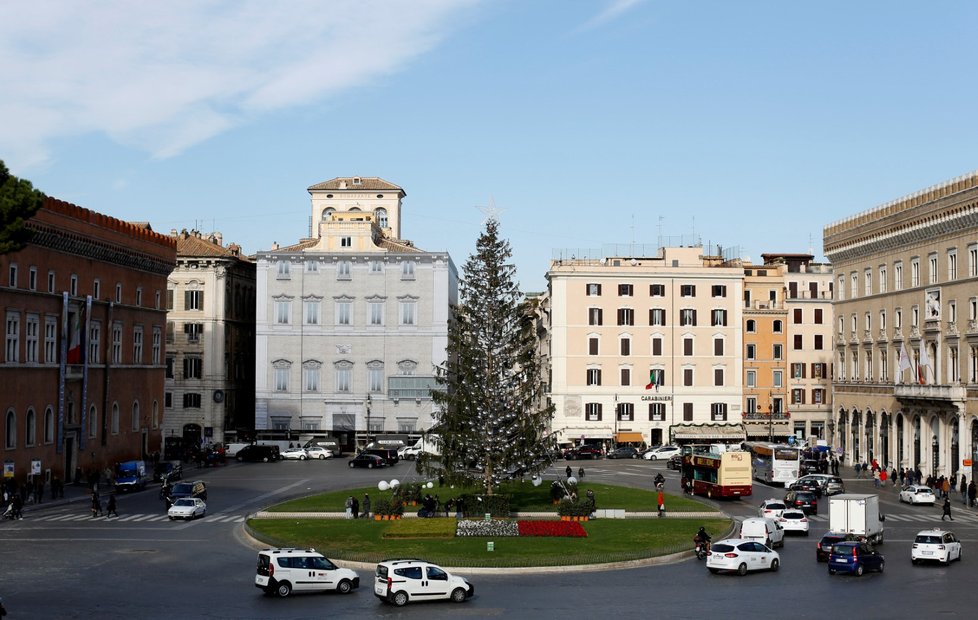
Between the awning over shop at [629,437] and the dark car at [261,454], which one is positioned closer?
the dark car at [261,454]

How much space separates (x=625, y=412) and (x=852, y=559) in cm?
6782

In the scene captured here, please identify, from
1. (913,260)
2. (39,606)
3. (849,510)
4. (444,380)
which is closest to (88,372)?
(444,380)

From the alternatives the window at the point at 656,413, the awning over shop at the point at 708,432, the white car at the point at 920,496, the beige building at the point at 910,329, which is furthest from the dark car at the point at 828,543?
the window at the point at 656,413

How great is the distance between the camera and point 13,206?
4666cm

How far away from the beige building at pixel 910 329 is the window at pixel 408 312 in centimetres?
3821

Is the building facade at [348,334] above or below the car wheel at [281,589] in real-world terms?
above

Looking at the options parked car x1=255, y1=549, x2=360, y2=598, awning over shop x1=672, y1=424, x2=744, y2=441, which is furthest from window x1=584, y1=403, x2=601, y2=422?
parked car x1=255, y1=549, x2=360, y2=598

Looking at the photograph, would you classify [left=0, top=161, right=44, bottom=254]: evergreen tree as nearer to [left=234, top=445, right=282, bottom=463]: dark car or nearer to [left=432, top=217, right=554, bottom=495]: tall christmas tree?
[left=432, top=217, right=554, bottom=495]: tall christmas tree

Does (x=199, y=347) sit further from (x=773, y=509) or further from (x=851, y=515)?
(x=851, y=515)

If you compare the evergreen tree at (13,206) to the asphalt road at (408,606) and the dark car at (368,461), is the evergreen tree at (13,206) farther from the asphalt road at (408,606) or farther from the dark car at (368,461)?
the dark car at (368,461)

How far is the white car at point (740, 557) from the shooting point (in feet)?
140

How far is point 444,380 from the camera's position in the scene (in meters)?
65.6

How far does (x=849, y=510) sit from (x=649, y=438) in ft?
203

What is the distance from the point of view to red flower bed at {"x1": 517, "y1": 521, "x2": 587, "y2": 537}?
5178 centimetres
